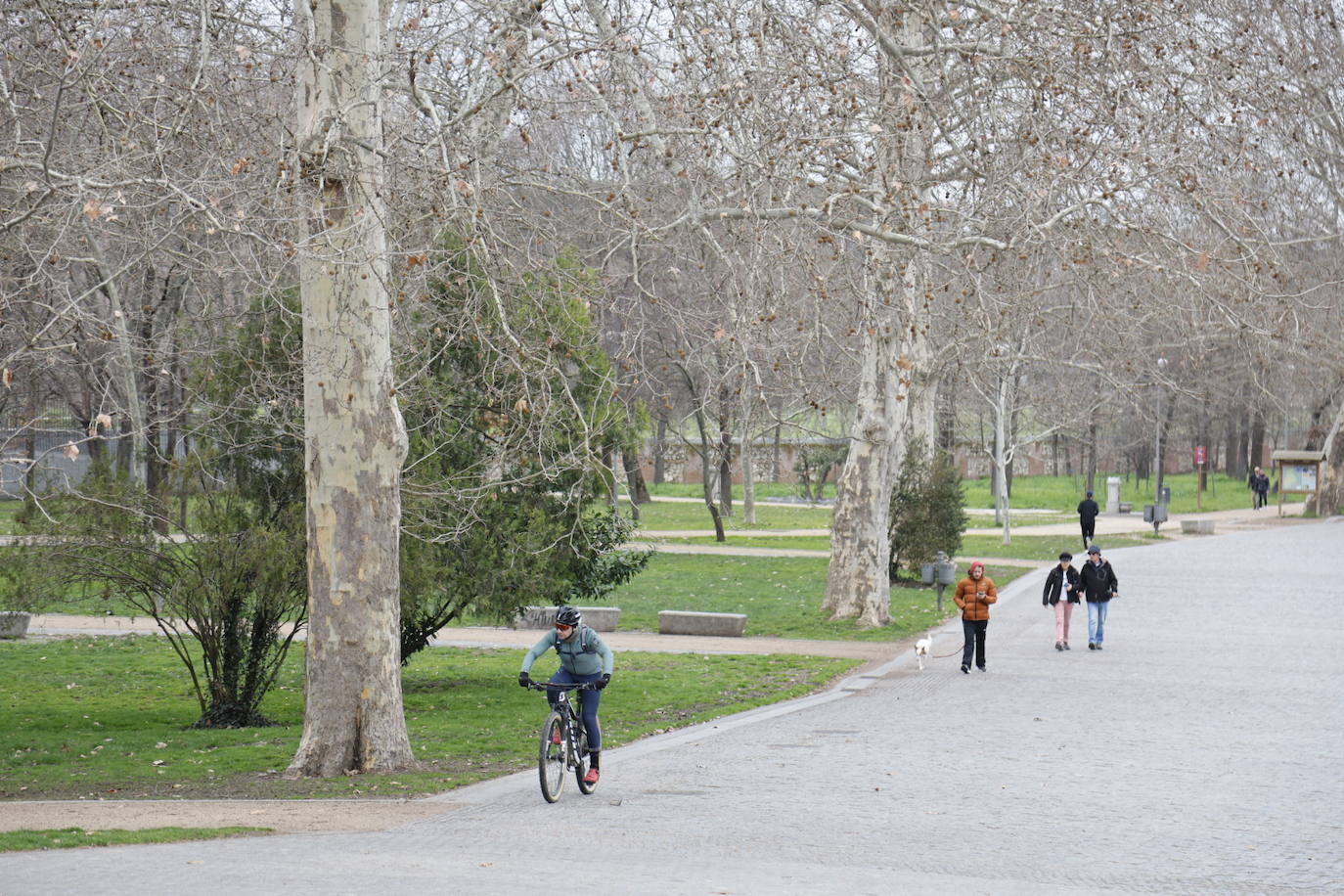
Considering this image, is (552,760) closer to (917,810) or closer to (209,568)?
(917,810)

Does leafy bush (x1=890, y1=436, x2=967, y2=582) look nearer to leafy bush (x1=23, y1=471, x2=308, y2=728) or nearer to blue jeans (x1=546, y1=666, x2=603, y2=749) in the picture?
leafy bush (x1=23, y1=471, x2=308, y2=728)

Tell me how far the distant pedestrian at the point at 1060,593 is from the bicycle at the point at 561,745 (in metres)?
11.3

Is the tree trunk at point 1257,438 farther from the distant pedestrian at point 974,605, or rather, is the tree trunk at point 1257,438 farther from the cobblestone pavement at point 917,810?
the cobblestone pavement at point 917,810

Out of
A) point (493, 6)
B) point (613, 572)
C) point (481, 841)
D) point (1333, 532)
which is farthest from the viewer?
point (1333, 532)

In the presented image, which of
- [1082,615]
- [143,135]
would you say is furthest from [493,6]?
[1082,615]

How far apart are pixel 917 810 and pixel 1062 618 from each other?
1147 centimetres

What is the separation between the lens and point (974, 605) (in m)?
19.0

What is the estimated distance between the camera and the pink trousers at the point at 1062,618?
21.9 metres

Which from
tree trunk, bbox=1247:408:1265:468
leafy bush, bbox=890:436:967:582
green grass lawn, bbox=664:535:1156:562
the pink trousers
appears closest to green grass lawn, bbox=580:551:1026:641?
leafy bush, bbox=890:436:967:582

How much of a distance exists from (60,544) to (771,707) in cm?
715

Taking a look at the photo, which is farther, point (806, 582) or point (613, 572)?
point (806, 582)

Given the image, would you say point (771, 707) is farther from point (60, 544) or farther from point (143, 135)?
point (143, 135)

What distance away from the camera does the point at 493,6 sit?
12.5 m

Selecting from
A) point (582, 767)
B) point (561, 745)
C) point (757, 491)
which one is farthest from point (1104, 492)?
point (561, 745)
